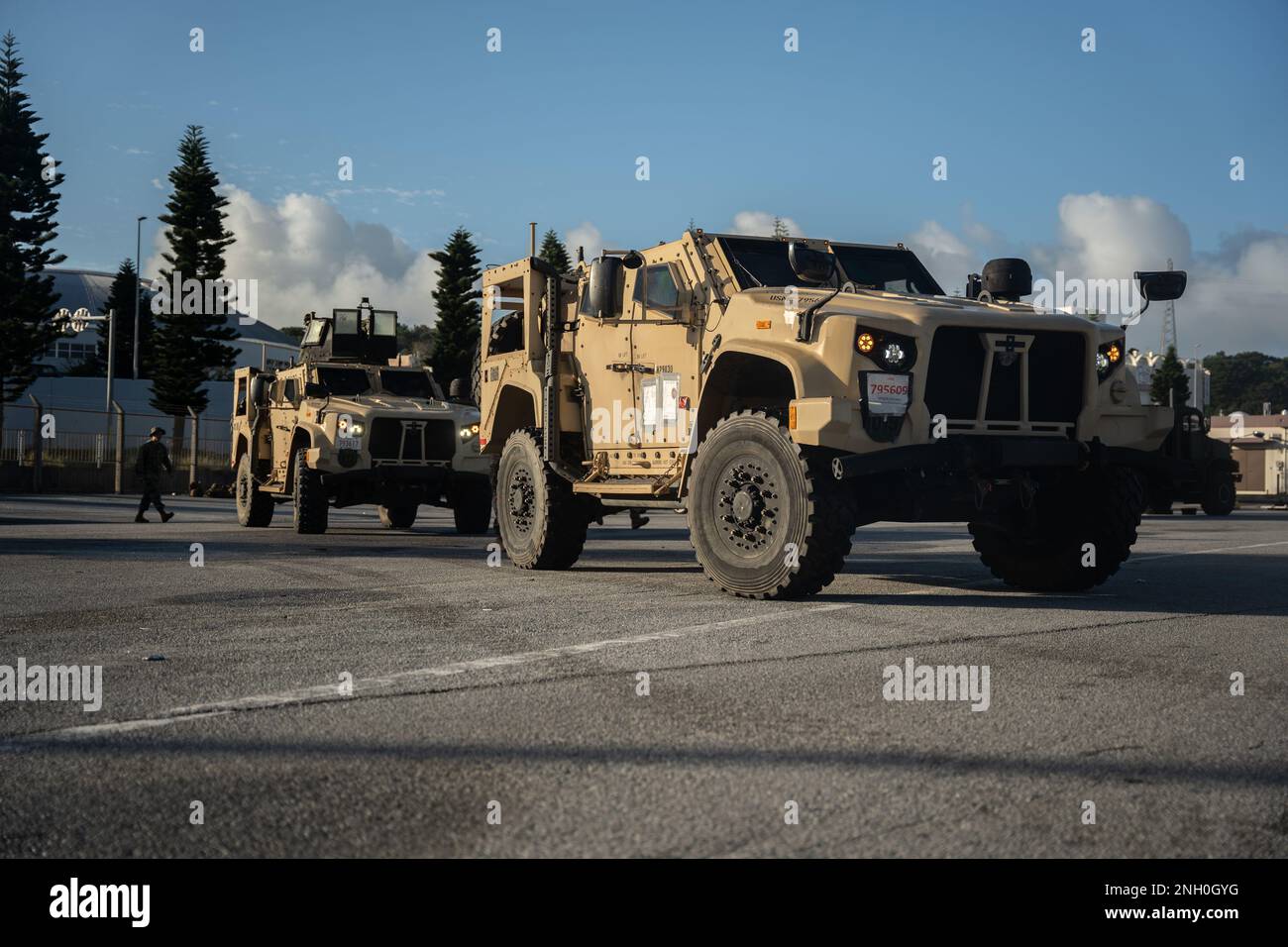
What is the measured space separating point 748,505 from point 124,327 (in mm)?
94549

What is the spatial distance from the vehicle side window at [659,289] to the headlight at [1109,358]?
321 centimetres

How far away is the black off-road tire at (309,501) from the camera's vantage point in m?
18.0

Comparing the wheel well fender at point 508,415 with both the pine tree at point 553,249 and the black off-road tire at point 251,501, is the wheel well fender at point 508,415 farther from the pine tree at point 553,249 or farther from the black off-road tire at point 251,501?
the pine tree at point 553,249

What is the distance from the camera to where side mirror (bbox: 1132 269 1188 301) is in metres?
9.07

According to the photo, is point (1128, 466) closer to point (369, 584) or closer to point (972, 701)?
point (972, 701)

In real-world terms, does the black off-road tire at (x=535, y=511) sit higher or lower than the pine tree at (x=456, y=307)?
lower

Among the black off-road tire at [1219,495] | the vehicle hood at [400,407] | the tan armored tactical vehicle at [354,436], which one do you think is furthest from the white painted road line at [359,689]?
the black off-road tire at [1219,495]

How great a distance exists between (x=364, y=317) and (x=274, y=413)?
2.03m

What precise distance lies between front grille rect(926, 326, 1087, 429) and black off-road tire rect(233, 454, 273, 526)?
13497 millimetres

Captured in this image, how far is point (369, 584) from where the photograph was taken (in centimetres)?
1055

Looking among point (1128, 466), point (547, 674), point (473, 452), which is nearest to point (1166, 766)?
point (547, 674)

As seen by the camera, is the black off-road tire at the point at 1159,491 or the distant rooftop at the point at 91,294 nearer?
the black off-road tire at the point at 1159,491

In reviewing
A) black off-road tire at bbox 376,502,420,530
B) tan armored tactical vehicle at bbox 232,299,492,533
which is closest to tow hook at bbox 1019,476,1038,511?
tan armored tactical vehicle at bbox 232,299,492,533

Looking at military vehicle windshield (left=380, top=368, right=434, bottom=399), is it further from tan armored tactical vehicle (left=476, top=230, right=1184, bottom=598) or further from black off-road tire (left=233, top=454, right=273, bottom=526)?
tan armored tactical vehicle (left=476, top=230, right=1184, bottom=598)
